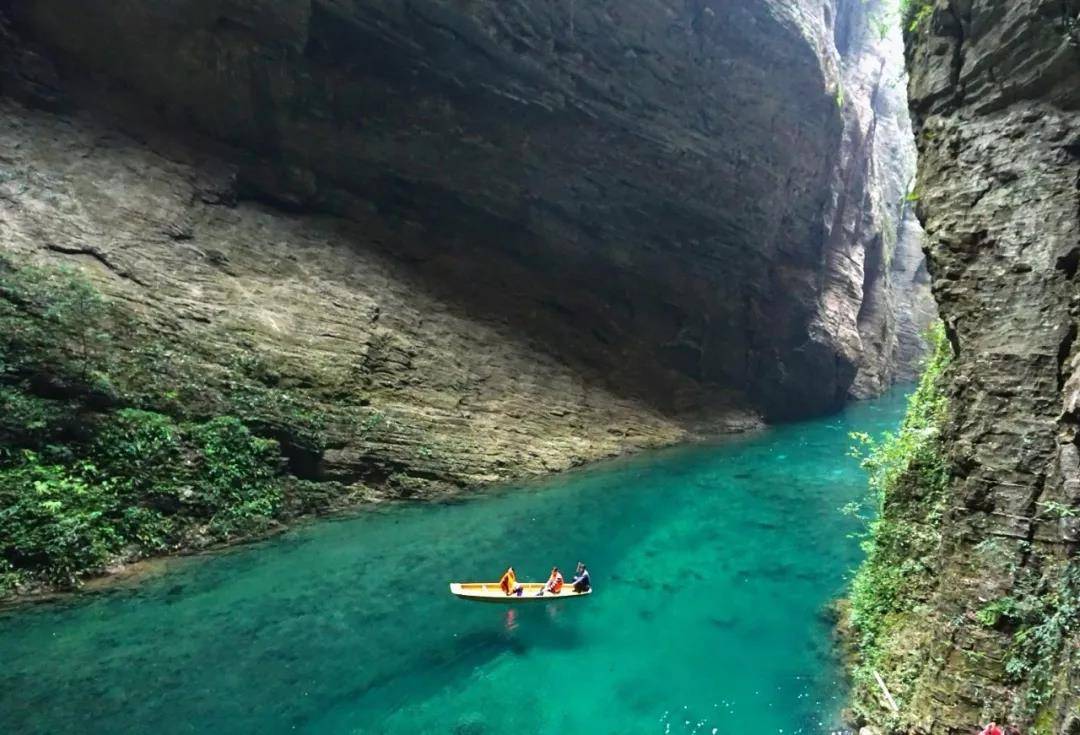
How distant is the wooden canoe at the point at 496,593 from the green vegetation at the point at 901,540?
5265 millimetres

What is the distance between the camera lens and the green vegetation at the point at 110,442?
479 inches

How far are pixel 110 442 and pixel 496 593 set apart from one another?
908 cm

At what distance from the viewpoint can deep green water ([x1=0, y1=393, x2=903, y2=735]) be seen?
Result: 8.73m

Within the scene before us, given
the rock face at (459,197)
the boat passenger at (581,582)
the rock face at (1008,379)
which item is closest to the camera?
the rock face at (1008,379)

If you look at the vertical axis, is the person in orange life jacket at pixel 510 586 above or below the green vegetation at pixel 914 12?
below

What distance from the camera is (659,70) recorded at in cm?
2559

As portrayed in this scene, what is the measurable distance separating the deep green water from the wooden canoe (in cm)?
23

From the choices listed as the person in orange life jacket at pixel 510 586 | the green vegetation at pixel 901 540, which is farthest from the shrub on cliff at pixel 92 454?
the green vegetation at pixel 901 540

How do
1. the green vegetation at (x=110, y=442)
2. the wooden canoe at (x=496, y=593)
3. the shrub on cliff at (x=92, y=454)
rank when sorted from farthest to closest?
the wooden canoe at (x=496, y=593), the green vegetation at (x=110, y=442), the shrub on cliff at (x=92, y=454)

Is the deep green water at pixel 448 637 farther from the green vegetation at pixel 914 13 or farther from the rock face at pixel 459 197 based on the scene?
the green vegetation at pixel 914 13

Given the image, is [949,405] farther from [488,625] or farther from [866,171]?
[866,171]

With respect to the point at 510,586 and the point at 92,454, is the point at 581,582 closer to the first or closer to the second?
the point at 510,586

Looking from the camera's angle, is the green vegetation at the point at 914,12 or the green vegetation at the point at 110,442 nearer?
the green vegetation at the point at 914,12

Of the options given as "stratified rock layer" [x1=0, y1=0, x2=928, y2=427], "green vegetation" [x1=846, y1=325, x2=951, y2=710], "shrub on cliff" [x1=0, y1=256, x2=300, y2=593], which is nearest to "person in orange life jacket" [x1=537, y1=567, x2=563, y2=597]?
"green vegetation" [x1=846, y1=325, x2=951, y2=710]
